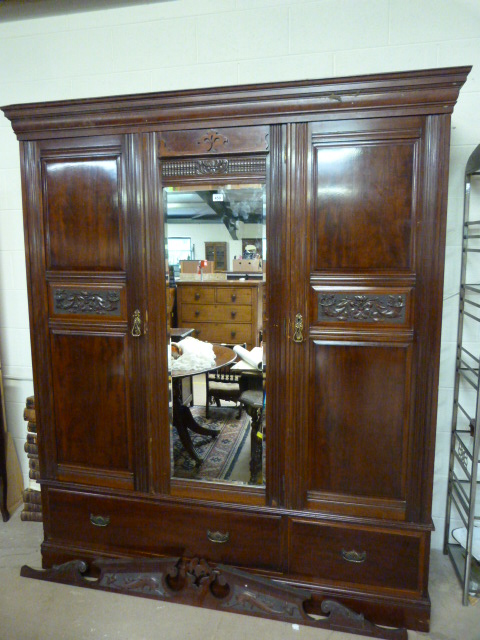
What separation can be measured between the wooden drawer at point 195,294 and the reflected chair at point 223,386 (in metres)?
0.21

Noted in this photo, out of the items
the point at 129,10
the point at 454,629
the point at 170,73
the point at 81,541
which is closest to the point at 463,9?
the point at 170,73

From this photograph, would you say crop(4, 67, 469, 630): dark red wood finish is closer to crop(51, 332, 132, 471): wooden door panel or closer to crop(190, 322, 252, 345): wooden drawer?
crop(51, 332, 132, 471): wooden door panel

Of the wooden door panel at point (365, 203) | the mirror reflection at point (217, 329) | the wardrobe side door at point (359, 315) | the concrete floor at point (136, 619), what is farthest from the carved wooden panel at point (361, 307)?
the concrete floor at point (136, 619)

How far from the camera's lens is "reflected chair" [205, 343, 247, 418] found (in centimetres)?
179

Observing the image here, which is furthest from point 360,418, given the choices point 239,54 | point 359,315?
point 239,54

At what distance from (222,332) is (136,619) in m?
1.19

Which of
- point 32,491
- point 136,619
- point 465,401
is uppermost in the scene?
point 465,401

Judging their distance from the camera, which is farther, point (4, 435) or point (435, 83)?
point (4, 435)

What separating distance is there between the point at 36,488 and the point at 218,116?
2.19m

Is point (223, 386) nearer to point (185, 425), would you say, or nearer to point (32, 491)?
point (185, 425)

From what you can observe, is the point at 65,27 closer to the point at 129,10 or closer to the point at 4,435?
the point at 129,10

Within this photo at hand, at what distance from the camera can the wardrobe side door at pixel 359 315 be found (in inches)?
59.4

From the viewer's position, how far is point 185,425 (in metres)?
1.84

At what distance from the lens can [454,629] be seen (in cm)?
167
